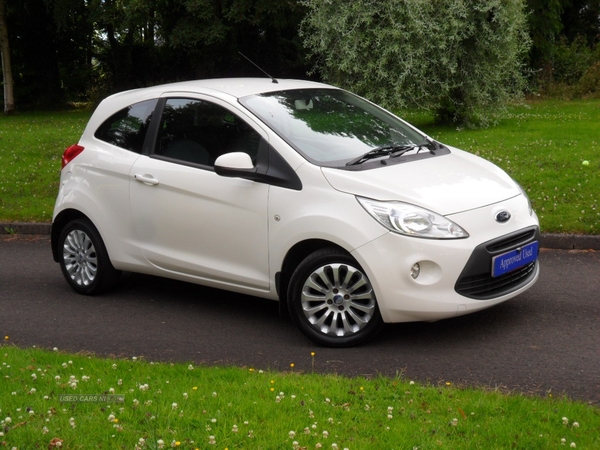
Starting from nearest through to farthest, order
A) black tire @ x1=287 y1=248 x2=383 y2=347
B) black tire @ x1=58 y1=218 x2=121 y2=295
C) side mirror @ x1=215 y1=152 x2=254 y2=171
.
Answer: black tire @ x1=287 y1=248 x2=383 y2=347, side mirror @ x1=215 y1=152 x2=254 y2=171, black tire @ x1=58 y1=218 x2=121 y2=295

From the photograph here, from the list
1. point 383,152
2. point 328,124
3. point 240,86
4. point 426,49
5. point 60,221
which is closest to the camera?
point 383,152

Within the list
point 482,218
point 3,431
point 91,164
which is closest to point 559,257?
point 482,218

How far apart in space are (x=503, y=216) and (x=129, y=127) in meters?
3.29

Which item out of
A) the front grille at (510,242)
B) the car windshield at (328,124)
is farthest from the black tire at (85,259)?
the front grille at (510,242)

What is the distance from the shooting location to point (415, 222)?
593 centimetres

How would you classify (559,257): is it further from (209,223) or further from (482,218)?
(209,223)

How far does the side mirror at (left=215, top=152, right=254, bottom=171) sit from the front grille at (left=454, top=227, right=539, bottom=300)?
172cm

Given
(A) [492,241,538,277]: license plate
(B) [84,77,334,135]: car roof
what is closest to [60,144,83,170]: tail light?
(B) [84,77,334,135]: car roof

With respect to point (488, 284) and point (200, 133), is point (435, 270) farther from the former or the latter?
point (200, 133)

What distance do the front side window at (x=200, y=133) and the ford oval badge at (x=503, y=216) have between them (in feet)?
5.97

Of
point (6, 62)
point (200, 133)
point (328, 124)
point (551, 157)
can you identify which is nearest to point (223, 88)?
point (200, 133)

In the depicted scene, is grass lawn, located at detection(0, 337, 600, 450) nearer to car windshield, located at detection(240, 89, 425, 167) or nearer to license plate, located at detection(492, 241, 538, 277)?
license plate, located at detection(492, 241, 538, 277)

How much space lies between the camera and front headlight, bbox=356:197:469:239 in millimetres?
5902

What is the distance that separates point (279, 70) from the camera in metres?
30.0
